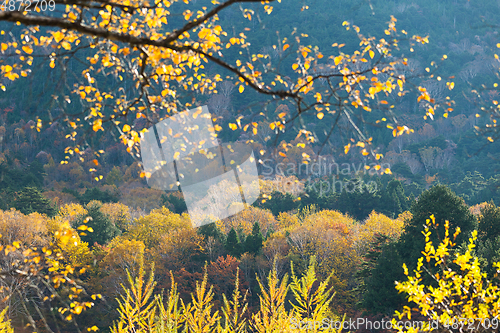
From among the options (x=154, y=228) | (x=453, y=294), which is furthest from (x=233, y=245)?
(x=453, y=294)

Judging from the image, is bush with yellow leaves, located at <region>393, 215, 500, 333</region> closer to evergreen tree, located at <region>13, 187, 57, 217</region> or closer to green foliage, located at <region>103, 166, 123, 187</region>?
evergreen tree, located at <region>13, 187, 57, 217</region>

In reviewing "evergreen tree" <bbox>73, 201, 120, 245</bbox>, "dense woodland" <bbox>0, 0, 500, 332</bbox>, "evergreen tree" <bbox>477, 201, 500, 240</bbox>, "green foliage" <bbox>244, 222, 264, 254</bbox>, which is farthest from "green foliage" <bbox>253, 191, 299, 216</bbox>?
"evergreen tree" <bbox>477, 201, 500, 240</bbox>

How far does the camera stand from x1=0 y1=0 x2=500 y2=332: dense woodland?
4918mm

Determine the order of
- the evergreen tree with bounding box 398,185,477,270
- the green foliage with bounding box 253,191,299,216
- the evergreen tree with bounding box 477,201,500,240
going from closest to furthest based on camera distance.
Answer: the evergreen tree with bounding box 398,185,477,270 < the evergreen tree with bounding box 477,201,500,240 < the green foliage with bounding box 253,191,299,216

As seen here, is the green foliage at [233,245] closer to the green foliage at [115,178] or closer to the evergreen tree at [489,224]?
the evergreen tree at [489,224]

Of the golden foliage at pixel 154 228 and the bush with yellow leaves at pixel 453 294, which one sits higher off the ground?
the bush with yellow leaves at pixel 453 294

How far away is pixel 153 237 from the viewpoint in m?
26.4

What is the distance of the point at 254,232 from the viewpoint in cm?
2356

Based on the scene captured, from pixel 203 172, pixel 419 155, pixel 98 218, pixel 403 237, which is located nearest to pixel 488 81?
pixel 419 155

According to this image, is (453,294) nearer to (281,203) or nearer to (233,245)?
(233,245)

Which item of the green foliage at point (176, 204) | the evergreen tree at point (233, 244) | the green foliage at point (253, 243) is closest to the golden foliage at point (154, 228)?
the evergreen tree at point (233, 244)

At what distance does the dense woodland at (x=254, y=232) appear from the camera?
4.92m
